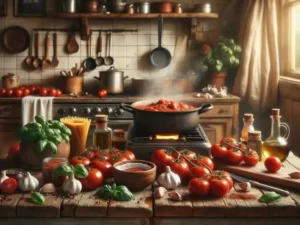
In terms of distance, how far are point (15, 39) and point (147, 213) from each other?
3.97 meters

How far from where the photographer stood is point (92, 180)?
6.00ft

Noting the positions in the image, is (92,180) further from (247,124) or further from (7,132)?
(7,132)

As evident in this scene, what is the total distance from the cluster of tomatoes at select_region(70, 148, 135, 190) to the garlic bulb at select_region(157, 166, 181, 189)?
0.24 meters


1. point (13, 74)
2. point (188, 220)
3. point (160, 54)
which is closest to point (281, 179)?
point (188, 220)

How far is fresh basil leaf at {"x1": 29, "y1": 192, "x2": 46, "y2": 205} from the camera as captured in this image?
5.50 feet

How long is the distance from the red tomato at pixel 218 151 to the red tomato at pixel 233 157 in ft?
0.07

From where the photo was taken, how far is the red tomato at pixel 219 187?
1.73 m

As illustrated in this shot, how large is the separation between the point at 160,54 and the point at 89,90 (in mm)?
895

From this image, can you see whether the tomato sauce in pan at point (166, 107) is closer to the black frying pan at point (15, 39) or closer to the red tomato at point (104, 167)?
the red tomato at point (104, 167)

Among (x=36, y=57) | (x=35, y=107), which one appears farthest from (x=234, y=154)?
(x=36, y=57)

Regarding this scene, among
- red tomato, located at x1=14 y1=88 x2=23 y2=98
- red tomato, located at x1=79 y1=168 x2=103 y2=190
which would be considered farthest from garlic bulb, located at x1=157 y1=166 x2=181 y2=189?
red tomato, located at x1=14 y1=88 x2=23 y2=98

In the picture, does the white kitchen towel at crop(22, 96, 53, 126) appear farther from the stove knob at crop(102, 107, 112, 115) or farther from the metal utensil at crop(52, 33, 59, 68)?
the metal utensil at crop(52, 33, 59, 68)

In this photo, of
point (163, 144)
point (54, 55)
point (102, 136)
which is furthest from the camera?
point (54, 55)

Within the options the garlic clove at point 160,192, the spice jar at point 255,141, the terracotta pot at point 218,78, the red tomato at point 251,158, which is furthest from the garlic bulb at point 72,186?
the terracotta pot at point 218,78
